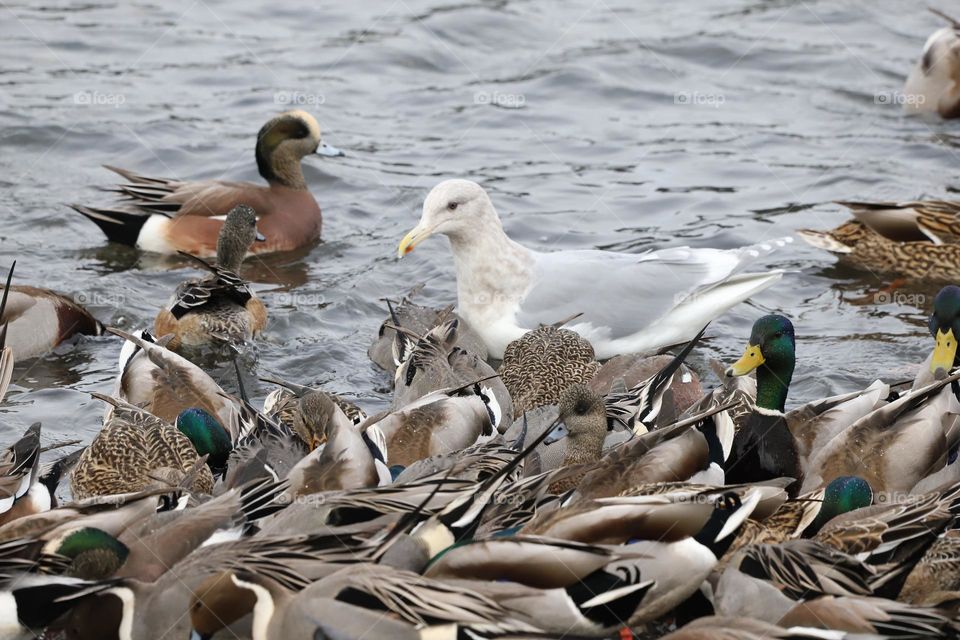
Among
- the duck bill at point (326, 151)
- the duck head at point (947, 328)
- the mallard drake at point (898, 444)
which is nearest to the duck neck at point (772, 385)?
the mallard drake at point (898, 444)

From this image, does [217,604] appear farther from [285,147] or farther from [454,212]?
[285,147]

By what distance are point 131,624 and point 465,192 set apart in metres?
4.36

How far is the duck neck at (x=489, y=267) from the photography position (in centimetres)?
905

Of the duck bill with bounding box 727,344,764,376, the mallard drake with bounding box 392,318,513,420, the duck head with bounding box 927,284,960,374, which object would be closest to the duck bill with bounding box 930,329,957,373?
the duck head with bounding box 927,284,960,374

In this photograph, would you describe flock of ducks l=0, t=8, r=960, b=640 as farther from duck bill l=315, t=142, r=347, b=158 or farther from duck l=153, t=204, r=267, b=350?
duck bill l=315, t=142, r=347, b=158

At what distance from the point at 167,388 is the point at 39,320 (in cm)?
166

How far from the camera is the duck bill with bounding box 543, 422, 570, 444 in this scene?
6905 millimetres

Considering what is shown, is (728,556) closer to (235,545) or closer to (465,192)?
(235,545)

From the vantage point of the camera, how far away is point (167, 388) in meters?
7.62

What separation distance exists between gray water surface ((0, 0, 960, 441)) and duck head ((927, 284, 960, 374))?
119cm

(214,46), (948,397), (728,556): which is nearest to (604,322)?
(948,397)

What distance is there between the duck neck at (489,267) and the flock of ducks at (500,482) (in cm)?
2

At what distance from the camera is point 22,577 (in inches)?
210

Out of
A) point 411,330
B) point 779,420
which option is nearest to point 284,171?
point 411,330
